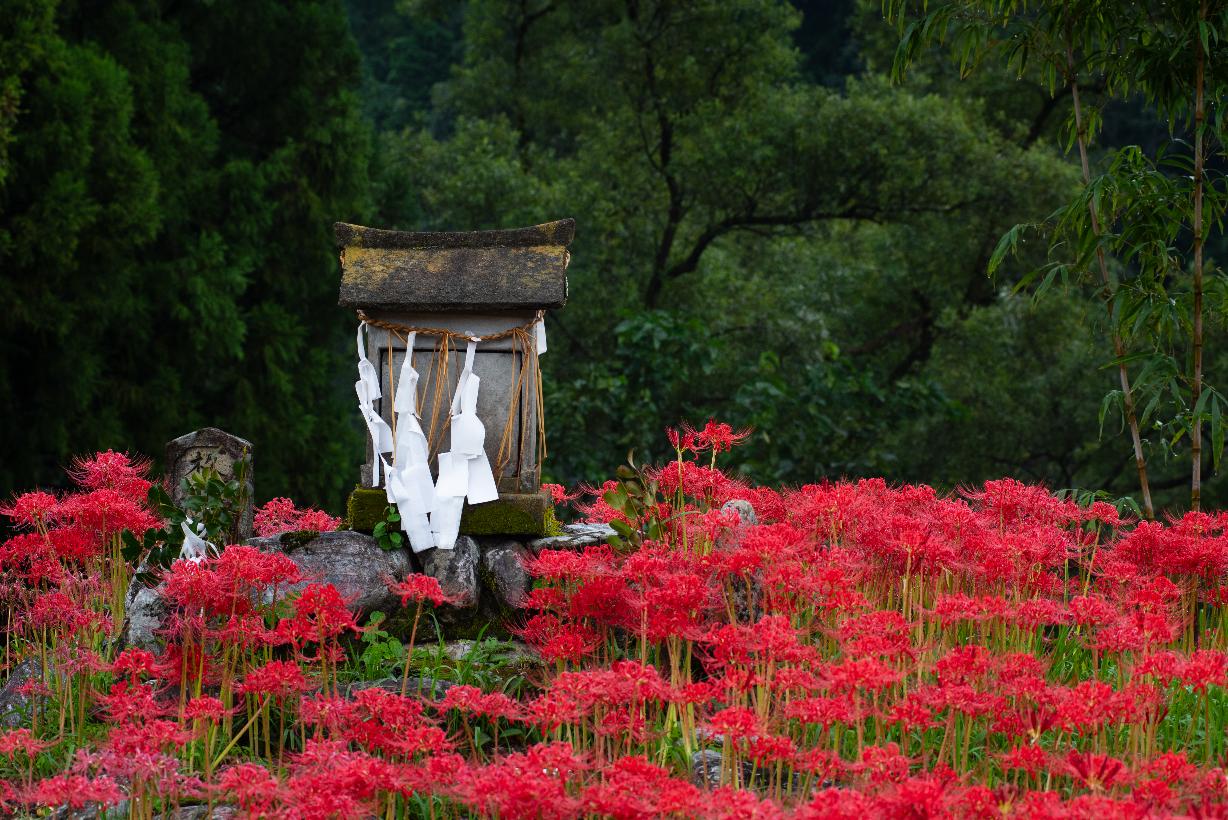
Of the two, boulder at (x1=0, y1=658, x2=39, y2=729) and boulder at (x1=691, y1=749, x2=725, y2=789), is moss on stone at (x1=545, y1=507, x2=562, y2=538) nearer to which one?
boulder at (x1=691, y1=749, x2=725, y2=789)

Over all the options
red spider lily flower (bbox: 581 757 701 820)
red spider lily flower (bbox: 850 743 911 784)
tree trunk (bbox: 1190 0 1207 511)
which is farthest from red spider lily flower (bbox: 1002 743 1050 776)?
tree trunk (bbox: 1190 0 1207 511)

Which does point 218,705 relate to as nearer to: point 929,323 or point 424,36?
point 929,323

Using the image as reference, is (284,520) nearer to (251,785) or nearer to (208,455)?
(208,455)

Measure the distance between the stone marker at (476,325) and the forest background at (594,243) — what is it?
5.40 m

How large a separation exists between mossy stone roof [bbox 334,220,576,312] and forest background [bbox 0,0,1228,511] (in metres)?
5.41

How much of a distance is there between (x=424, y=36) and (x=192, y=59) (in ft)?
31.6

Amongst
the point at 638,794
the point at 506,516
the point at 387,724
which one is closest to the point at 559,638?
the point at 387,724

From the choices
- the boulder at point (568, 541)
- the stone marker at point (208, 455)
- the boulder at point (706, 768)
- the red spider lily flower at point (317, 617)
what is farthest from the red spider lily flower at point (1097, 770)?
the stone marker at point (208, 455)

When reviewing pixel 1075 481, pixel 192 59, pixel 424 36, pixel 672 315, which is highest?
pixel 424 36

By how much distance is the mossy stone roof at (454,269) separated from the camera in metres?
5.18

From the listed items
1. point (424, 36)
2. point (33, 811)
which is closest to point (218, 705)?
point (33, 811)

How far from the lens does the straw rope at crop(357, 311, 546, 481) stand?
17.4 feet

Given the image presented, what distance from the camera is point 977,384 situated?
13.8m

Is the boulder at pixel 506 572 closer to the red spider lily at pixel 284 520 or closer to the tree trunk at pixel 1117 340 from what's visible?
the red spider lily at pixel 284 520
